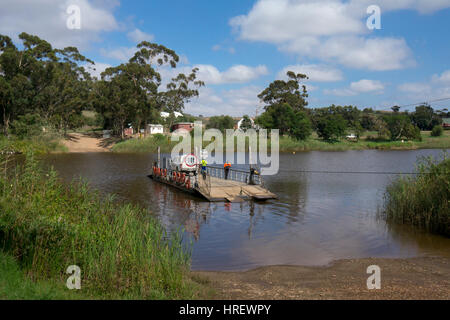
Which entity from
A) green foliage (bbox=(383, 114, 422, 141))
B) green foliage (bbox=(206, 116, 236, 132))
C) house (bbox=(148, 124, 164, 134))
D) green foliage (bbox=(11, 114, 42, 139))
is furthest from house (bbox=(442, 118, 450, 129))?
green foliage (bbox=(11, 114, 42, 139))

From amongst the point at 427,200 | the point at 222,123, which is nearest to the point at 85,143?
the point at 222,123

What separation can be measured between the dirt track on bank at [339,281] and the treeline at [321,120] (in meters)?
66.6

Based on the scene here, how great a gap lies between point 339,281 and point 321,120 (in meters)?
77.8

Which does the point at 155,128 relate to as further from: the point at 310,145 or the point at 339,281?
the point at 339,281

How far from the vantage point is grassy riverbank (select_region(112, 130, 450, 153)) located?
213 ft

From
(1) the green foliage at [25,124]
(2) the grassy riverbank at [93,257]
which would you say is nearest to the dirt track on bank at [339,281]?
(2) the grassy riverbank at [93,257]

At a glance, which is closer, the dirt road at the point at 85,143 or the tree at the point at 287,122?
the dirt road at the point at 85,143

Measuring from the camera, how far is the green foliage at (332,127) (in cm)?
8169

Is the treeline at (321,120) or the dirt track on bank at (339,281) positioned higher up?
the treeline at (321,120)

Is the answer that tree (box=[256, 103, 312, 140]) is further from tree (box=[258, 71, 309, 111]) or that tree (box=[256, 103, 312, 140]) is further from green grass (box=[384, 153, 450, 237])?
green grass (box=[384, 153, 450, 237])

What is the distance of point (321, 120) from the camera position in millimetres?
84250

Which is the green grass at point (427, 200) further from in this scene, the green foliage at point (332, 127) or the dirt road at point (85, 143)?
the green foliage at point (332, 127)

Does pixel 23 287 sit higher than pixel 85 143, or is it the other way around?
pixel 85 143
